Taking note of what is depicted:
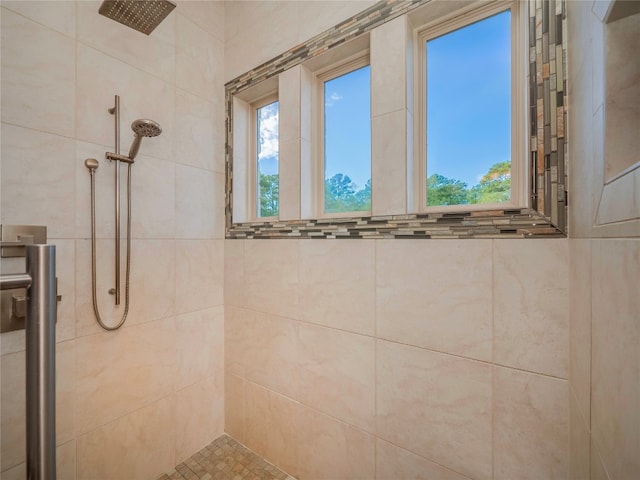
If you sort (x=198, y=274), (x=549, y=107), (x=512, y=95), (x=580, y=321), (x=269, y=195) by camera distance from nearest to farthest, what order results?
1. (x=580, y=321)
2. (x=549, y=107)
3. (x=512, y=95)
4. (x=198, y=274)
5. (x=269, y=195)

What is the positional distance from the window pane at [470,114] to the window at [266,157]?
89 centimetres

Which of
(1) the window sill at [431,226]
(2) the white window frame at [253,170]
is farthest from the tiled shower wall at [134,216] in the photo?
(1) the window sill at [431,226]

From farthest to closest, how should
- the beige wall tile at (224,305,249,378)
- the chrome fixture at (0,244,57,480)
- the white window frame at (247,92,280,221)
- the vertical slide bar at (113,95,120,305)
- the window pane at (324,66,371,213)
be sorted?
the white window frame at (247,92,280,221)
the beige wall tile at (224,305,249,378)
the window pane at (324,66,371,213)
the vertical slide bar at (113,95,120,305)
the chrome fixture at (0,244,57,480)

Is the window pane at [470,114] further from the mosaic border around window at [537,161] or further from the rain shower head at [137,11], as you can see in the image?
the rain shower head at [137,11]

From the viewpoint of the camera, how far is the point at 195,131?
160cm

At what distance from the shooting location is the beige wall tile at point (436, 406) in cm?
98

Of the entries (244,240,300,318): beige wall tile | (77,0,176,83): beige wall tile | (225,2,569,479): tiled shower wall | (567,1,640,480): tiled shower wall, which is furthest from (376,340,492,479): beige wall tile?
(77,0,176,83): beige wall tile

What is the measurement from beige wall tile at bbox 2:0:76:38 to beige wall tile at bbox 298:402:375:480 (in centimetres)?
194

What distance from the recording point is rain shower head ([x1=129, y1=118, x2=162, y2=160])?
1.13 m

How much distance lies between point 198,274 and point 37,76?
1046 mm

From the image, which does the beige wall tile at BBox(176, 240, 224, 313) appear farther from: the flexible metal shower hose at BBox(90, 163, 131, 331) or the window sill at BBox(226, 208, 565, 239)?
the window sill at BBox(226, 208, 565, 239)

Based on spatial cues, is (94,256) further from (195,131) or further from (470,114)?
(470,114)

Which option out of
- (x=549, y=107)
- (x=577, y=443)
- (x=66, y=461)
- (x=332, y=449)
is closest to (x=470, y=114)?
(x=549, y=107)

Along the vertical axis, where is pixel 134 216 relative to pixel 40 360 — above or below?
above
